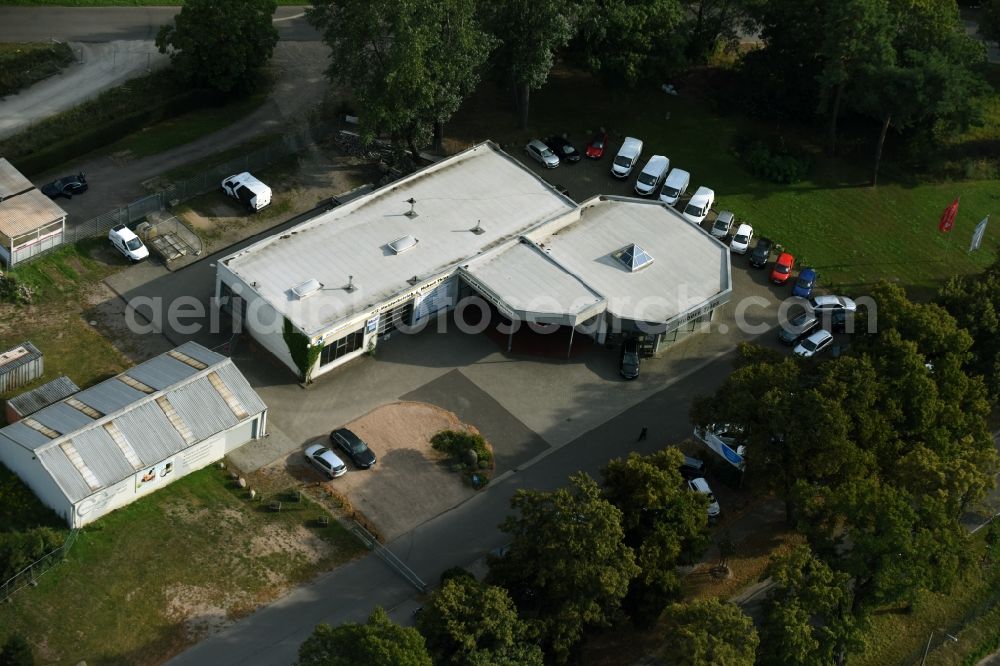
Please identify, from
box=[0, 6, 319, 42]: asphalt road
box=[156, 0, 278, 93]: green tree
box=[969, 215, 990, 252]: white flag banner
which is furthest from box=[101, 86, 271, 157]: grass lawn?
box=[969, 215, 990, 252]: white flag banner

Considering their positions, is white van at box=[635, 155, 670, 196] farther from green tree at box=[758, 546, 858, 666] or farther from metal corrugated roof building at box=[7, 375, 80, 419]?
metal corrugated roof building at box=[7, 375, 80, 419]

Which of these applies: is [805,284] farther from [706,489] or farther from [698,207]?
[706,489]

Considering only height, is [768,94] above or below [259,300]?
above

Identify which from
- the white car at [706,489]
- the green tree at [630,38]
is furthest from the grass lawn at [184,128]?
the white car at [706,489]

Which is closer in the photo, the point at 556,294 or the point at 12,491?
the point at 12,491

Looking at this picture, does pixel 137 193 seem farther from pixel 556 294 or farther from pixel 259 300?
pixel 556 294

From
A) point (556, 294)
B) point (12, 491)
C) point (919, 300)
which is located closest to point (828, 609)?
point (556, 294)

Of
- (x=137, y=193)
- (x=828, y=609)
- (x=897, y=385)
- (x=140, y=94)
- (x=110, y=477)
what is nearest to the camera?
(x=828, y=609)
